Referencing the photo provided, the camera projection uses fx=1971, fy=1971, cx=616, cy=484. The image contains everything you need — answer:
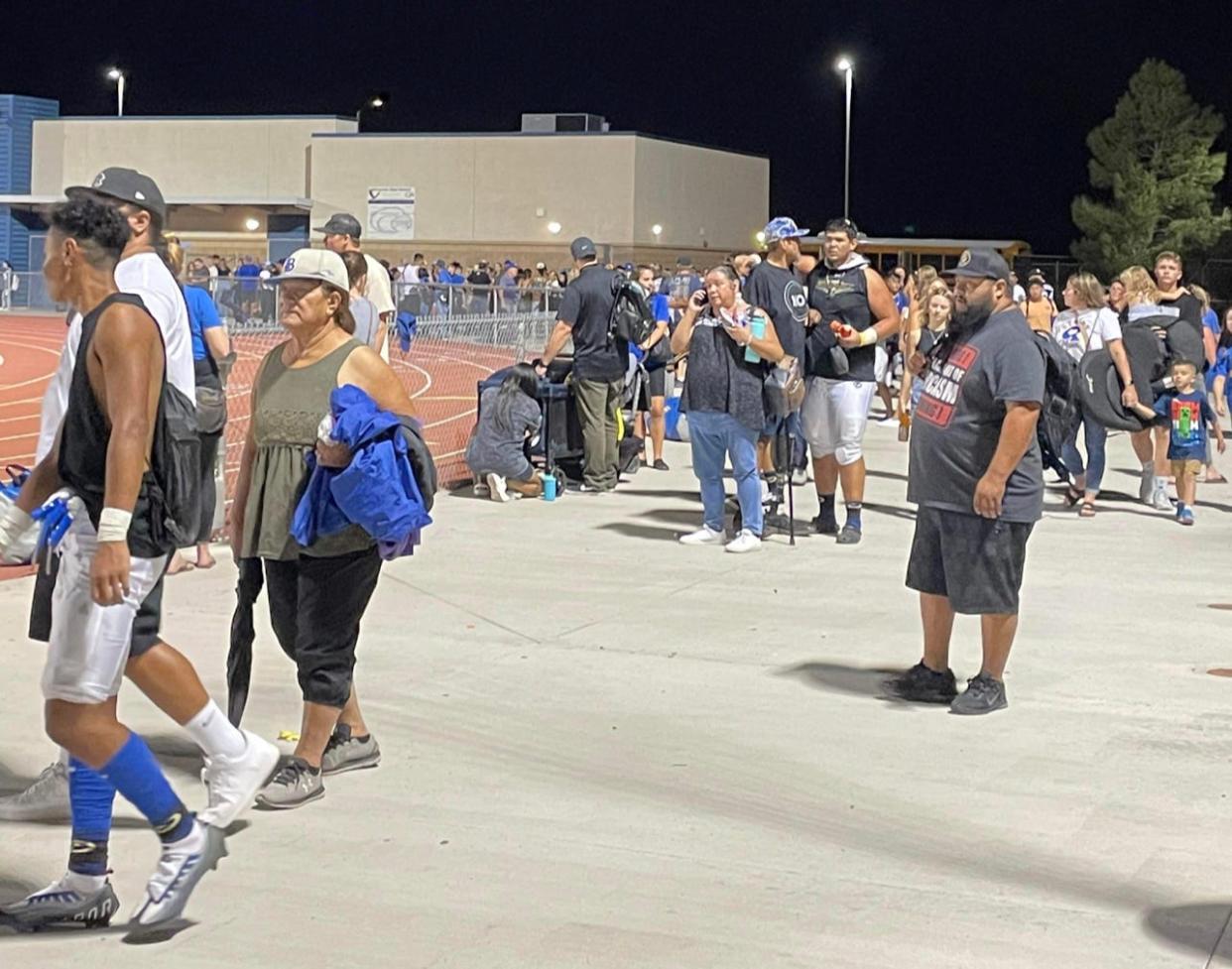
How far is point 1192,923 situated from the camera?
214 inches

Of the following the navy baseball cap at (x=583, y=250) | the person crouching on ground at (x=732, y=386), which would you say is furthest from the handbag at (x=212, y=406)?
the navy baseball cap at (x=583, y=250)

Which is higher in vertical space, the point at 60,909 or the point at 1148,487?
the point at 1148,487

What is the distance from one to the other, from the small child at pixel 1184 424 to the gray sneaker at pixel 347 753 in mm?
8325

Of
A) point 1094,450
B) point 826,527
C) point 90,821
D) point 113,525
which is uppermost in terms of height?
point 113,525

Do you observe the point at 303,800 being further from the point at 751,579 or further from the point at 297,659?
the point at 751,579

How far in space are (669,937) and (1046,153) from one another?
10258 centimetres

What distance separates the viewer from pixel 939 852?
238 inches

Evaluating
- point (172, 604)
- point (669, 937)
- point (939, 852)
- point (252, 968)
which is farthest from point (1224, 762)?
point (172, 604)

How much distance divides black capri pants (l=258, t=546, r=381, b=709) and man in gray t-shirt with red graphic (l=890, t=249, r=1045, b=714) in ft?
Answer: 8.39

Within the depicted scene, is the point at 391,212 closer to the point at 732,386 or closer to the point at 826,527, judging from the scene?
the point at 826,527

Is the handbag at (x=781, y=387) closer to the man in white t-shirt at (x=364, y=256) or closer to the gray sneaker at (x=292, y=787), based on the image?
the man in white t-shirt at (x=364, y=256)

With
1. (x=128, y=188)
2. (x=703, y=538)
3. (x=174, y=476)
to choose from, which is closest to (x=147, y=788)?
(x=174, y=476)

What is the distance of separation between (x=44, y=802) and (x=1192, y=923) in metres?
3.49

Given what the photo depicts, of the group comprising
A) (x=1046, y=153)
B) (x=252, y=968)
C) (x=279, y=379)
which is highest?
(x=1046, y=153)
